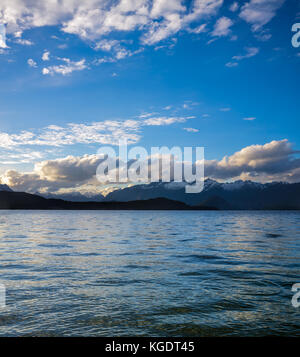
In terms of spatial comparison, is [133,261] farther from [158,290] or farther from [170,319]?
[170,319]

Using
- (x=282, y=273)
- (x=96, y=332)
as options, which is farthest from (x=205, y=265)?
(x=96, y=332)

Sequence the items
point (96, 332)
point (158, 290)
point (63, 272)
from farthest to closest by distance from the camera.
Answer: point (63, 272)
point (158, 290)
point (96, 332)

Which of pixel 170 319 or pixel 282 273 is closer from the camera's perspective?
pixel 170 319

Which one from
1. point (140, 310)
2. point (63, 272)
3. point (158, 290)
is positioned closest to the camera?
point (140, 310)

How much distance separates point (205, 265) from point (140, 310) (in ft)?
33.3
